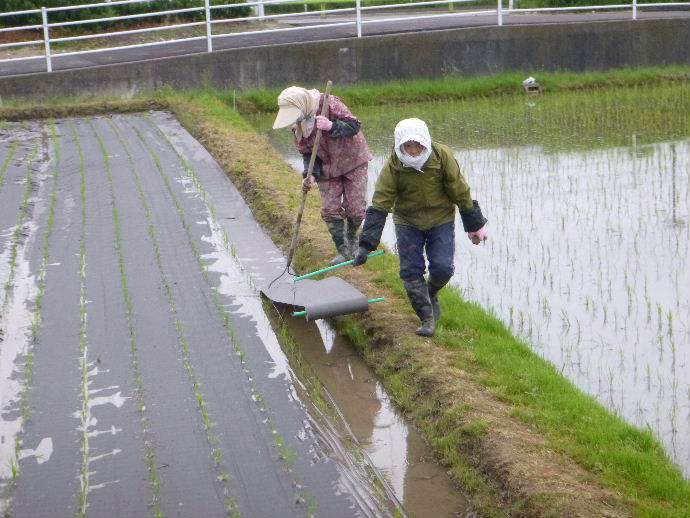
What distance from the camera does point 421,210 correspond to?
629 cm

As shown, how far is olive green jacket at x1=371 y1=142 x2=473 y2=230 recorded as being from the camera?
6148 millimetres

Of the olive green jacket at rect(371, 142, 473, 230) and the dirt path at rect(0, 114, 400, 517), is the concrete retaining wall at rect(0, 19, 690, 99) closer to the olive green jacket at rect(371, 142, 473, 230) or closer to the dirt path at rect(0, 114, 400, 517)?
the dirt path at rect(0, 114, 400, 517)

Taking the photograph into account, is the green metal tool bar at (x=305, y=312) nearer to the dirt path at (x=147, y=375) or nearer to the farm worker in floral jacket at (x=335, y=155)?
the dirt path at (x=147, y=375)

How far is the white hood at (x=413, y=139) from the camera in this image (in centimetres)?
593

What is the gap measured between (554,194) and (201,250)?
11.4 feet

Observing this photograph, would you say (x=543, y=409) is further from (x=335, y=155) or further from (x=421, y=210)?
(x=335, y=155)

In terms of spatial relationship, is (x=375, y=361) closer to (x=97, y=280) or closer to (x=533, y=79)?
(x=97, y=280)

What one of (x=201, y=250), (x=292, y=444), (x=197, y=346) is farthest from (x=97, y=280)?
(x=292, y=444)

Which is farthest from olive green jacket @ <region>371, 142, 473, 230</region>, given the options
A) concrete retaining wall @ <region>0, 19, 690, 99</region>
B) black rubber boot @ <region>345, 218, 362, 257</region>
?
concrete retaining wall @ <region>0, 19, 690, 99</region>

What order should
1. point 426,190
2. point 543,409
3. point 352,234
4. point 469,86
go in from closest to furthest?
point 543,409
point 426,190
point 352,234
point 469,86

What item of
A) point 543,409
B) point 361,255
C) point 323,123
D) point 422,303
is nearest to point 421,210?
point 361,255

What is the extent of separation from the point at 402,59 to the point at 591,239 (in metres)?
9.70

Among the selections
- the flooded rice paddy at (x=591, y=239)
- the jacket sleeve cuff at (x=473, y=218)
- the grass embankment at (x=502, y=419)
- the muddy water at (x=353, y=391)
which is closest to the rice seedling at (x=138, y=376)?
the muddy water at (x=353, y=391)

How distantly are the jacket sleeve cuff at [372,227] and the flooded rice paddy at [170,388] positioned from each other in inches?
27.0
